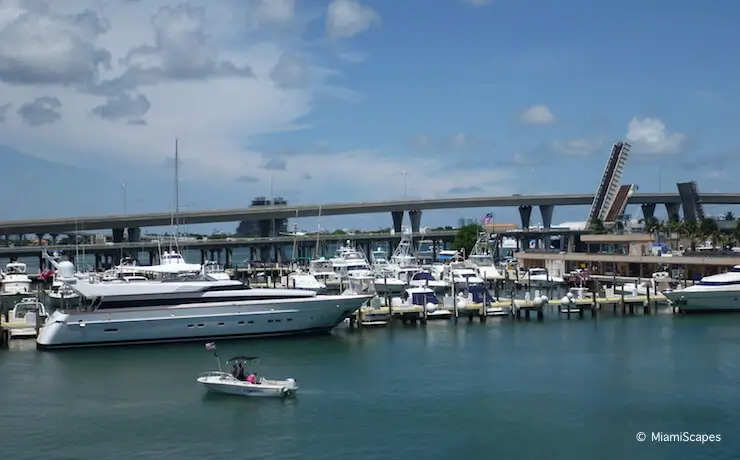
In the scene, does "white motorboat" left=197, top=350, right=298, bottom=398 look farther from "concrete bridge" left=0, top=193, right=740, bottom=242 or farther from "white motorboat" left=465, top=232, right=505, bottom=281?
"concrete bridge" left=0, top=193, right=740, bottom=242

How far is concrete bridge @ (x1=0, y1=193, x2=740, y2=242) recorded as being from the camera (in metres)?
127

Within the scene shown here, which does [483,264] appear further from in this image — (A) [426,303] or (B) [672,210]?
(B) [672,210]

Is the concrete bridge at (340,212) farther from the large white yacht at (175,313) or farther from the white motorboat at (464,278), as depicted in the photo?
the large white yacht at (175,313)

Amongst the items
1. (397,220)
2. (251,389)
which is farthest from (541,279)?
(397,220)

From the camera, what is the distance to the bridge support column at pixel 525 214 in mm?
155500

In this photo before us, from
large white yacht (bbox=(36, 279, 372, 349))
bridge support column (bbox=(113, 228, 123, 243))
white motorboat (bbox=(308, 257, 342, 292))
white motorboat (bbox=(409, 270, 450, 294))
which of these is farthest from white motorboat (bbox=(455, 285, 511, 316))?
bridge support column (bbox=(113, 228, 123, 243))

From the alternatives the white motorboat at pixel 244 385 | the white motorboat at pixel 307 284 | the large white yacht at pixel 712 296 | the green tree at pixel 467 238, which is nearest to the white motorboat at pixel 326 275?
the white motorboat at pixel 307 284

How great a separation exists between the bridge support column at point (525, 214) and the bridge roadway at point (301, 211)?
6.64ft

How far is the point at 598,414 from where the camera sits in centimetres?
3017


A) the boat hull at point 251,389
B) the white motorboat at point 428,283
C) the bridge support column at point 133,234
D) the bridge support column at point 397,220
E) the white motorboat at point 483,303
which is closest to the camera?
the boat hull at point 251,389

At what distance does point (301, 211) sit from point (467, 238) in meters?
31.8

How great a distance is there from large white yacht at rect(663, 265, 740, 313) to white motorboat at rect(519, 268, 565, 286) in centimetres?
2660

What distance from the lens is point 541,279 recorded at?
280 ft

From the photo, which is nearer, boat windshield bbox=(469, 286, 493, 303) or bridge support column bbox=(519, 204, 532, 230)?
boat windshield bbox=(469, 286, 493, 303)
